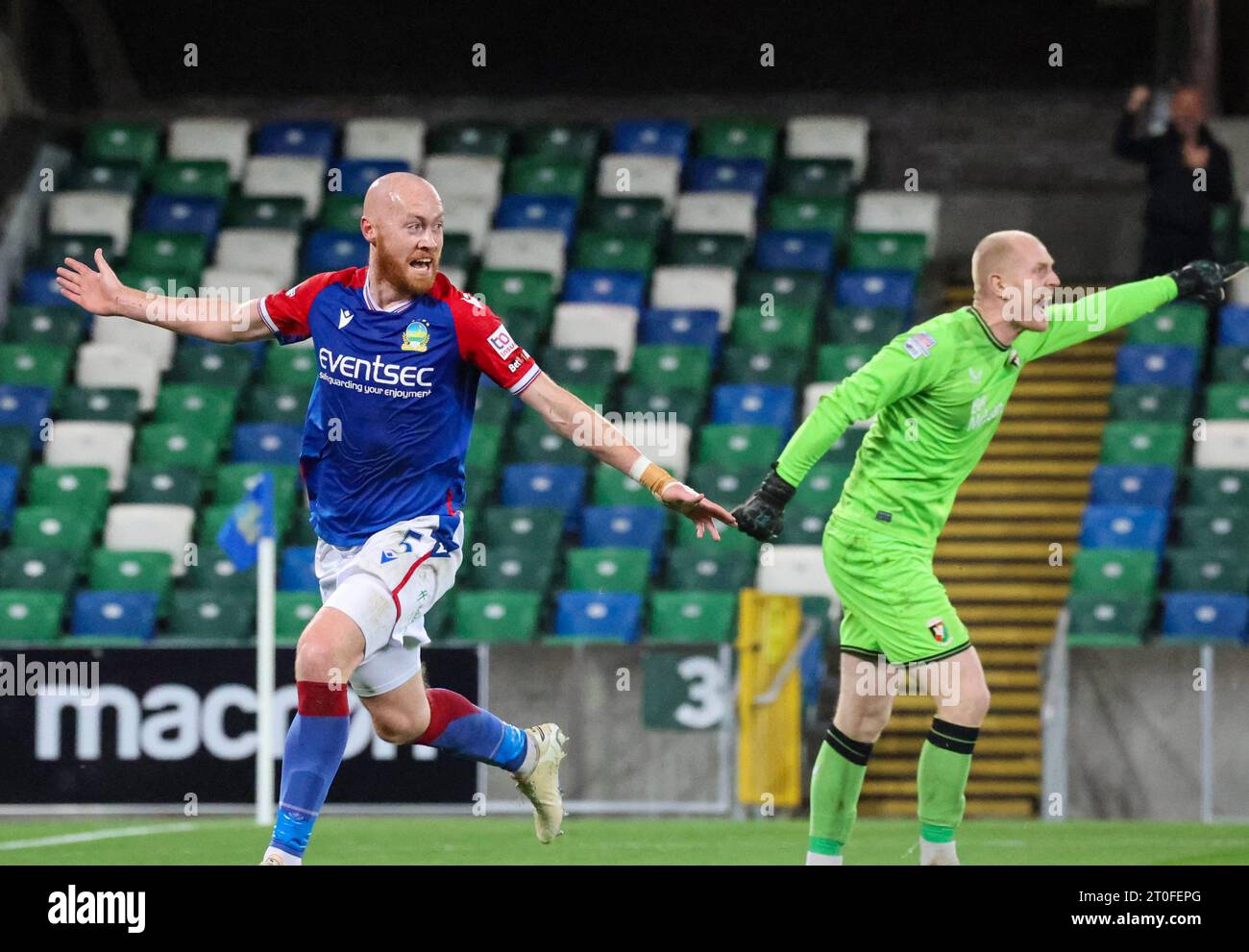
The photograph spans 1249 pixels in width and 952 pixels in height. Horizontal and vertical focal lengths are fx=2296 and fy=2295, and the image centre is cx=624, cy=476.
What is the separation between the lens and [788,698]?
1234 cm

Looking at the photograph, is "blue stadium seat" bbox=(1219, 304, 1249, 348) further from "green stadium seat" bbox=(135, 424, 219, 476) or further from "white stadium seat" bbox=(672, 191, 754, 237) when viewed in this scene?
"green stadium seat" bbox=(135, 424, 219, 476)

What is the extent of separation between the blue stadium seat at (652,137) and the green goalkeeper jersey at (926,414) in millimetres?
10217

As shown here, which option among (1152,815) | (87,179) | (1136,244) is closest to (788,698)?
(1152,815)

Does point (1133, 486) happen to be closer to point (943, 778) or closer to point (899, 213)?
point (899, 213)

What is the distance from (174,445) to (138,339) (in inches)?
54.8

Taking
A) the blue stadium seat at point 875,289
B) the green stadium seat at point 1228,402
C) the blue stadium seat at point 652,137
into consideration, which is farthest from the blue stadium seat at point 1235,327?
the blue stadium seat at point 652,137

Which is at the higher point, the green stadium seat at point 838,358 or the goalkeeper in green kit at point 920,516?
the green stadium seat at point 838,358

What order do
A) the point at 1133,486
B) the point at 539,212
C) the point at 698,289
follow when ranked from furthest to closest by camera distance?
the point at 539,212 < the point at 698,289 < the point at 1133,486

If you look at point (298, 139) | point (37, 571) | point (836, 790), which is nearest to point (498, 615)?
point (37, 571)

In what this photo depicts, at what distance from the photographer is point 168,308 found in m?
7.04

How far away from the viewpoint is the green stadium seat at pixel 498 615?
13.4 metres

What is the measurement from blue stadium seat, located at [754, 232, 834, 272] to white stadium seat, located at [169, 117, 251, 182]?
4258 mm

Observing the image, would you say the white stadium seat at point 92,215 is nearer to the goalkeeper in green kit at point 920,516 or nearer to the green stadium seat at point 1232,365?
the green stadium seat at point 1232,365

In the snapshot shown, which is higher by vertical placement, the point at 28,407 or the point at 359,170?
the point at 359,170
